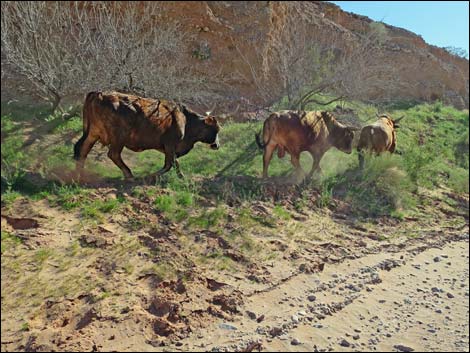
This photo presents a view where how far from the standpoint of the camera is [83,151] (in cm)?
782

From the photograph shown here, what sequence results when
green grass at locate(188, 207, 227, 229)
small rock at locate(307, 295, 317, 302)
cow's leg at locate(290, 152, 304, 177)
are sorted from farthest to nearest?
1. cow's leg at locate(290, 152, 304, 177)
2. green grass at locate(188, 207, 227, 229)
3. small rock at locate(307, 295, 317, 302)

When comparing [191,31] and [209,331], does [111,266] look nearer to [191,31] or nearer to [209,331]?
[209,331]

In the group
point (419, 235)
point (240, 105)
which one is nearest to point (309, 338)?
point (419, 235)

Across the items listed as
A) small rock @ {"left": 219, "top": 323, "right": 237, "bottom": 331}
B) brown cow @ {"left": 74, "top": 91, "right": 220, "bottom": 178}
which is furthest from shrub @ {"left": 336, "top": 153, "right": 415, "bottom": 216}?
small rock @ {"left": 219, "top": 323, "right": 237, "bottom": 331}

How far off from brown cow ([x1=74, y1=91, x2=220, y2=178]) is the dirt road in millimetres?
3760

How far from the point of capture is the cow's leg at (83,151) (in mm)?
7766

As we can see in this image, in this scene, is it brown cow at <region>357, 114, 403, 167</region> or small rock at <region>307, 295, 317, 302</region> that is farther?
brown cow at <region>357, 114, 403, 167</region>

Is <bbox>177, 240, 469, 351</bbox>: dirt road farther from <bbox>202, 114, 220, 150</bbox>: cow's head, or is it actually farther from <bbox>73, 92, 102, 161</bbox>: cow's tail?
<bbox>73, 92, 102, 161</bbox>: cow's tail

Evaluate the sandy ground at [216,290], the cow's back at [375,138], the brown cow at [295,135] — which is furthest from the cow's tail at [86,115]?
the cow's back at [375,138]

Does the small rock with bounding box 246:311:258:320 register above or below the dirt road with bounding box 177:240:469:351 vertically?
below

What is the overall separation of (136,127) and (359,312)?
4.73m

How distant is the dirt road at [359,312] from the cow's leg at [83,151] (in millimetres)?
4074

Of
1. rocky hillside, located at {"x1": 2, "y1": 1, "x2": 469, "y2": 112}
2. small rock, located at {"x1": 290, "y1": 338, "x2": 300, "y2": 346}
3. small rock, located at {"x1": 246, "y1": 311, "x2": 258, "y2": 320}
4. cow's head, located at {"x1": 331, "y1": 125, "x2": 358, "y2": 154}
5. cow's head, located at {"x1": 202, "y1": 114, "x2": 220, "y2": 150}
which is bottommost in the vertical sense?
small rock, located at {"x1": 246, "y1": 311, "x2": 258, "y2": 320}

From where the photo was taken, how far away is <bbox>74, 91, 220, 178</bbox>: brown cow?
7.54 m
